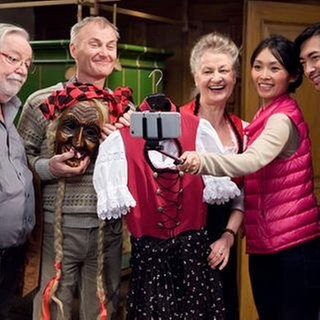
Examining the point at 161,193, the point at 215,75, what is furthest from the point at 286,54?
the point at 161,193

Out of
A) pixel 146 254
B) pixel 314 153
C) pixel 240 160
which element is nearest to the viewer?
pixel 240 160

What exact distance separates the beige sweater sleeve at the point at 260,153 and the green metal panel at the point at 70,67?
1289 mm

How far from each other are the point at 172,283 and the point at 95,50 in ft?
2.74

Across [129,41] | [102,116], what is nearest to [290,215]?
[102,116]

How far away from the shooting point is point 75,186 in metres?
2.10

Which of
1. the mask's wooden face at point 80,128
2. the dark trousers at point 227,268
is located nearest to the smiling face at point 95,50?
the mask's wooden face at point 80,128

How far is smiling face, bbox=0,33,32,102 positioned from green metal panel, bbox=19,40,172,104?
0.92 meters

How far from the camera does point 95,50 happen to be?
2127 millimetres

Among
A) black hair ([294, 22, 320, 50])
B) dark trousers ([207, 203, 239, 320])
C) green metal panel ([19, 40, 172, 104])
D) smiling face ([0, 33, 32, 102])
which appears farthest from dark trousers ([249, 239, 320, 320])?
green metal panel ([19, 40, 172, 104])

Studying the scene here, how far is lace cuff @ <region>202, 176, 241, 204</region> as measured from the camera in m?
1.90

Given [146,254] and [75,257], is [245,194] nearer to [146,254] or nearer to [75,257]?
[146,254]

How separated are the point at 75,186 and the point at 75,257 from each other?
24 centimetres

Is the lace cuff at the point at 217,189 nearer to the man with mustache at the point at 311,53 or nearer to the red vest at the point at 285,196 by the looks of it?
the red vest at the point at 285,196

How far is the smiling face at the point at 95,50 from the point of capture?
2.13 meters
